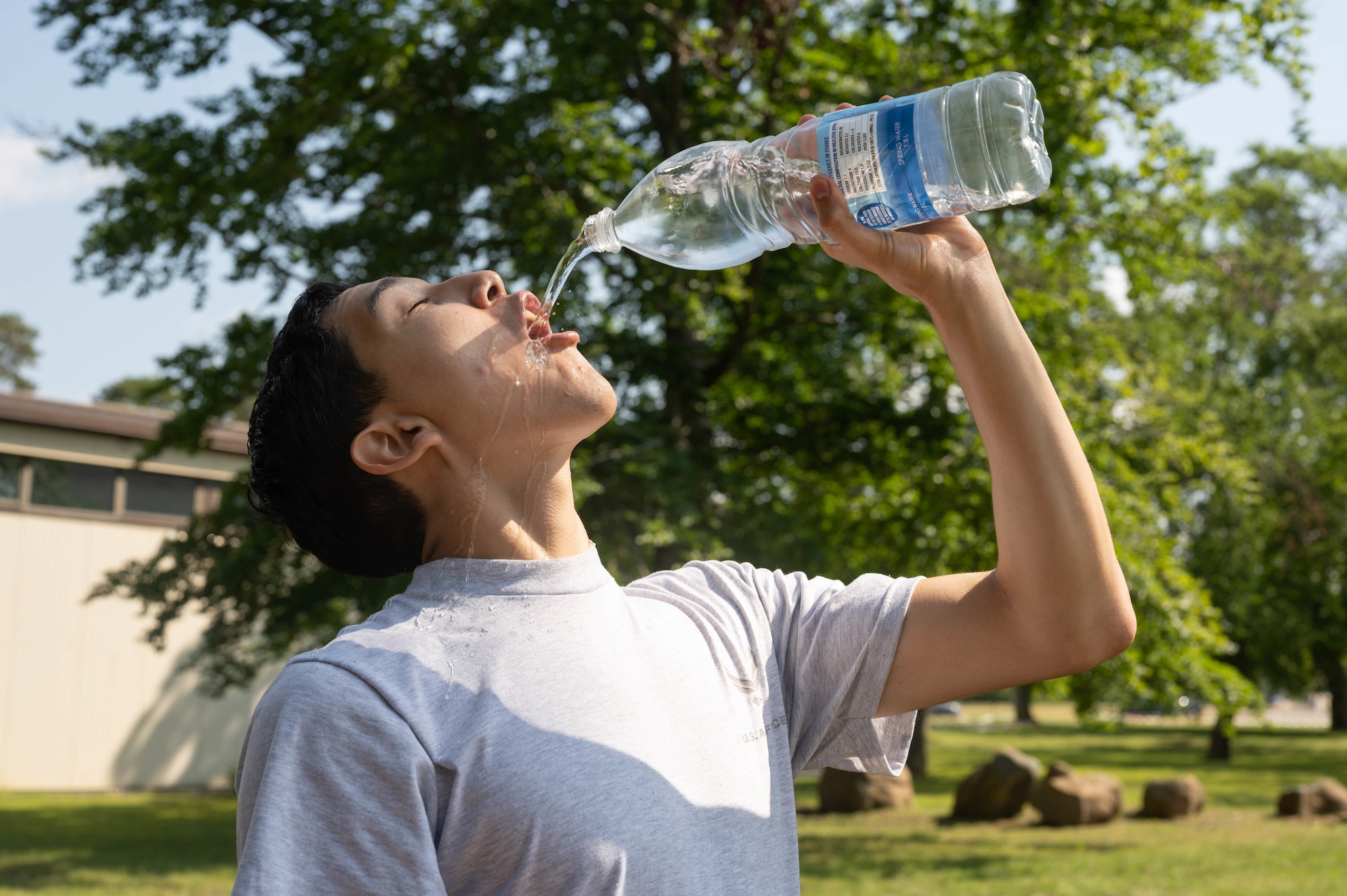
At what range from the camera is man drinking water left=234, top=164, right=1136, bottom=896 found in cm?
133

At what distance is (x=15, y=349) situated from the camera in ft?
177

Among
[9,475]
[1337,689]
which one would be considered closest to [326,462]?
[9,475]

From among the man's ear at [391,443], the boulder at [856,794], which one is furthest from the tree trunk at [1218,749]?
the man's ear at [391,443]

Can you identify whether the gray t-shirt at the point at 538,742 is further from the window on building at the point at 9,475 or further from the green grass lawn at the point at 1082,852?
the window on building at the point at 9,475

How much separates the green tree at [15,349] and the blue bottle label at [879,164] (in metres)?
58.2

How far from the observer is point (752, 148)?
2473 millimetres

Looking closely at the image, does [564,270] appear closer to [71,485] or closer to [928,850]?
[928,850]

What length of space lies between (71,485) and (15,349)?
44.0 meters

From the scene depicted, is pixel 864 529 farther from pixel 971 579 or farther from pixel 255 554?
pixel 971 579

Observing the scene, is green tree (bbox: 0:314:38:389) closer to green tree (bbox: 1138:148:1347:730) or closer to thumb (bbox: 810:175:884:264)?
green tree (bbox: 1138:148:1347:730)

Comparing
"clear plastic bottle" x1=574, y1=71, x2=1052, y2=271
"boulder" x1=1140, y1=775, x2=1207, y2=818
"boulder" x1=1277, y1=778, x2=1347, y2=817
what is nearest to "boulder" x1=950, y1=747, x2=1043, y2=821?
"boulder" x1=1140, y1=775, x2=1207, y2=818

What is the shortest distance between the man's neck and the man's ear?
81 millimetres

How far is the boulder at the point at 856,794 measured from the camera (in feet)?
42.7

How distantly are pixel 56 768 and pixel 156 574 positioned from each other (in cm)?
866
